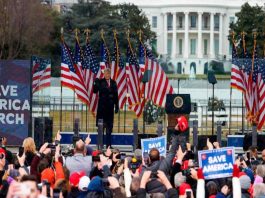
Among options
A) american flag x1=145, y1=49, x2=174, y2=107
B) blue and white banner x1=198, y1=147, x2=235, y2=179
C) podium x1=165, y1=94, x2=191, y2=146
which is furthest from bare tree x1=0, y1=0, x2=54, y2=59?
blue and white banner x1=198, y1=147, x2=235, y2=179

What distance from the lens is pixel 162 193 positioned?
1648 centimetres

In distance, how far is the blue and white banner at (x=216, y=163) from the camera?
1797cm

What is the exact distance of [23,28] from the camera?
8262 cm

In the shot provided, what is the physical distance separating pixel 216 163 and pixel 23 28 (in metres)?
65.1

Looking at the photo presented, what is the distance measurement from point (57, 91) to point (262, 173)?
48536 millimetres

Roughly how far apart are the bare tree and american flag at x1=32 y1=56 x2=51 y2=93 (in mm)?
37749

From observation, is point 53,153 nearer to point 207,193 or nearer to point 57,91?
point 207,193

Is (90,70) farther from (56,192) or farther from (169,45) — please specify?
(169,45)

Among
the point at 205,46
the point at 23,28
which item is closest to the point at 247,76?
the point at 23,28

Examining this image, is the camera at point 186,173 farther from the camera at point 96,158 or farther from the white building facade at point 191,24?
the white building facade at point 191,24

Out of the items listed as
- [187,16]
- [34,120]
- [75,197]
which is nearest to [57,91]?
[34,120]

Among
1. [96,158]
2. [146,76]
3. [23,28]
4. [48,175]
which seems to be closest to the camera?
[48,175]

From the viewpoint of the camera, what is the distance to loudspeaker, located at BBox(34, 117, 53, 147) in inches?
1228

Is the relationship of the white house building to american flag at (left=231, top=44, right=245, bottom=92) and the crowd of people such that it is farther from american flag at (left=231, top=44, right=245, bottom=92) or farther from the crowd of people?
the crowd of people
